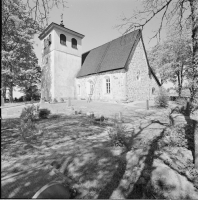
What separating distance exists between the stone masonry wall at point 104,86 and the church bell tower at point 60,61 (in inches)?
85.4

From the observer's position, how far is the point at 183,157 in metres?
3.47

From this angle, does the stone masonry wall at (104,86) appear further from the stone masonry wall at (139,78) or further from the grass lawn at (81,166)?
the grass lawn at (81,166)

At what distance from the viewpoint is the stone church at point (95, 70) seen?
1738 cm

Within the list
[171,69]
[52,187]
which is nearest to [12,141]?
[52,187]

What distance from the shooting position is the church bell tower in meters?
20.1

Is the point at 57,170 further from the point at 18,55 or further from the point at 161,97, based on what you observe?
the point at 18,55

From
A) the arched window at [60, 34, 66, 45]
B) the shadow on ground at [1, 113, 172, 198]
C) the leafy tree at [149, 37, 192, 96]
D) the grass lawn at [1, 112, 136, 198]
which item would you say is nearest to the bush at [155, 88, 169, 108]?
the leafy tree at [149, 37, 192, 96]

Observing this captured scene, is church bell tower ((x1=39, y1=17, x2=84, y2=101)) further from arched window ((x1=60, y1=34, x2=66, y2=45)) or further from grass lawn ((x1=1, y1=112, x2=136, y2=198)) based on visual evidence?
grass lawn ((x1=1, y1=112, x2=136, y2=198))

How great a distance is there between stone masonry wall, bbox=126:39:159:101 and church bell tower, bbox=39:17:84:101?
10.5 meters

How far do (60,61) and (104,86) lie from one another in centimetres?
861

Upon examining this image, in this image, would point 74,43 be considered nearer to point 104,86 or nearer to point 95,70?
point 95,70

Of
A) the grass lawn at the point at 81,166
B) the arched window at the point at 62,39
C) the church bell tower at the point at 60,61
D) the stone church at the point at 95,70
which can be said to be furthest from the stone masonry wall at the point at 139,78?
the grass lawn at the point at 81,166

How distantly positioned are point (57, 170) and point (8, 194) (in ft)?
3.22

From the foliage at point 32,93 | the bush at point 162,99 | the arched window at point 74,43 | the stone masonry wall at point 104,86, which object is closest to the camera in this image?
the bush at point 162,99
